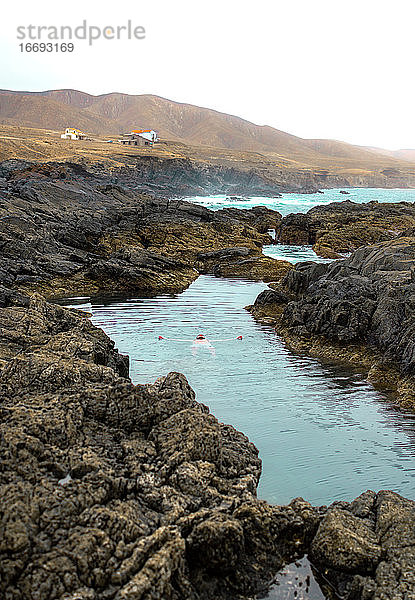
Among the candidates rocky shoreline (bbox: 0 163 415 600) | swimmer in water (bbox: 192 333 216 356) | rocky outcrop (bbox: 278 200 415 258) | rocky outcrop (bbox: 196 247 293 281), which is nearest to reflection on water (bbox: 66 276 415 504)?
swimmer in water (bbox: 192 333 216 356)

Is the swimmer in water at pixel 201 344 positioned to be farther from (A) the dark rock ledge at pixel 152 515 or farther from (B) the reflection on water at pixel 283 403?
(A) the dark rock ledge at pixel 152 515

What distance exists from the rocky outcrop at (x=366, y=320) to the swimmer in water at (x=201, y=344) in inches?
96.7

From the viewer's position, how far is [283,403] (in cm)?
1220

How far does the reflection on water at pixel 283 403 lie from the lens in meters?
9.02

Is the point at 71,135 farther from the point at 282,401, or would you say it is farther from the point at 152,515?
the point at 152,515

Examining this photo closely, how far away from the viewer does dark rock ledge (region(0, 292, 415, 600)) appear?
4.71 metres

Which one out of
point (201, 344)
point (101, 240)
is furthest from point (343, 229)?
point (201, 344)

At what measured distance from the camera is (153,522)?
5320 mm

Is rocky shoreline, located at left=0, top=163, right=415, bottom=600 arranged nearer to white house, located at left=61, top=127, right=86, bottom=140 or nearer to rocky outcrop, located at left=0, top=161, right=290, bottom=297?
rocky outcrop, located at left=0, top=161, right=290, bottom=297

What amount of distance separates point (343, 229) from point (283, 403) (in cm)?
3423

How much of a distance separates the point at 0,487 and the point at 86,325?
7.93 m

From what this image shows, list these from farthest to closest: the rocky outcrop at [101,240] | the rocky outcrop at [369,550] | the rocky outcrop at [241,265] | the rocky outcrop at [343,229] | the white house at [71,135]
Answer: the white house at [71,135] → the rocky outcrop at [343,229] → the rocky outcrop at [241,265] → the rocky outcrop at [101,240] → the rocky outcrop at [369,550]

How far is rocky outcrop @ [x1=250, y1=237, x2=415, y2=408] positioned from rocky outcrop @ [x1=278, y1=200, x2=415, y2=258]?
17.9m

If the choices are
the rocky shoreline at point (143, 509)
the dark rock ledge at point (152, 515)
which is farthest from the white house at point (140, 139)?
the dark rock ledge at point (152, 515)
